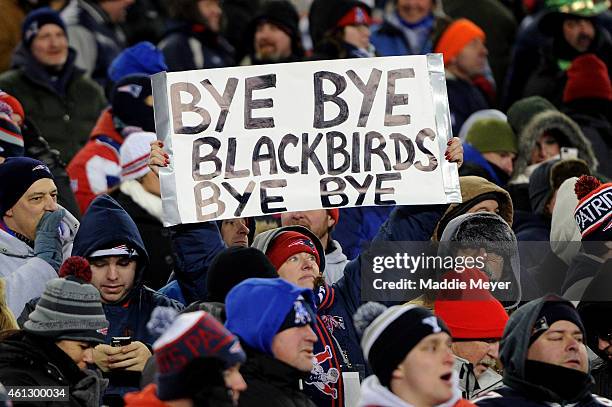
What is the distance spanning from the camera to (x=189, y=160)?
8.80m

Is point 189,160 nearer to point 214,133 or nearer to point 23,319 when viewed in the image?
point 214,133

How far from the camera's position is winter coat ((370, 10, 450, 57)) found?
14.5 m

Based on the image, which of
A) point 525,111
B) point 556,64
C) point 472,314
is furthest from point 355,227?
point 556,64

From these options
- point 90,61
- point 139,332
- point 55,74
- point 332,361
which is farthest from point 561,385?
point 90,61

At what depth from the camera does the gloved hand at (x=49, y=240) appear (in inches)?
347

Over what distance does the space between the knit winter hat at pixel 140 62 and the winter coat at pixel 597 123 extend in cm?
305

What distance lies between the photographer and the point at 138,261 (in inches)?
344

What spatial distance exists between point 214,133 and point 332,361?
1.39 m

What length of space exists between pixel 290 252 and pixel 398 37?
6.53m

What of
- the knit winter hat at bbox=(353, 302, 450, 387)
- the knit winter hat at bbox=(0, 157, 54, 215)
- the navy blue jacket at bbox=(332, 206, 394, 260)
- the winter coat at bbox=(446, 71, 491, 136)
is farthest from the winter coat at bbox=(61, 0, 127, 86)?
the knit winter hat at bbox=(353, 302, 450, 387)

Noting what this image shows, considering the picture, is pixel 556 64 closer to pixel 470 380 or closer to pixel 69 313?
pixel 470 380

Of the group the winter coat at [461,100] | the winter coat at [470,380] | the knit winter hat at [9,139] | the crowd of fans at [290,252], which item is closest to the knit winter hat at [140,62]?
the crowd of fans at [290,252]

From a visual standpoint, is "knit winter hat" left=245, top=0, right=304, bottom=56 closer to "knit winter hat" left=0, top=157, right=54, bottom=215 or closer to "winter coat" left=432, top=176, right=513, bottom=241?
"winter coat" left=432, top=176, right=513, bottom=241

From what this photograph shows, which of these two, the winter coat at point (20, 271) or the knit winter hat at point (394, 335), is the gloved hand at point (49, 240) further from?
the knit winter hat at point (394, 335)
